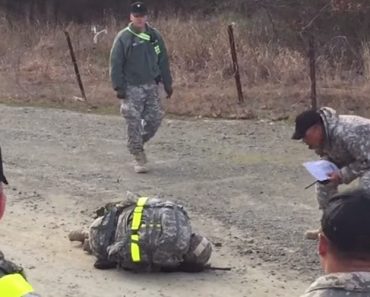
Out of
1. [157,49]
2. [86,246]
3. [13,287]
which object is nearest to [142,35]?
[157,49]

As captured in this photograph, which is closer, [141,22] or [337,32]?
[141,22]

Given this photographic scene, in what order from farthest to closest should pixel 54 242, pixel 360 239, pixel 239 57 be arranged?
pixel 239 57, pixel 54 242, pixel 360 239

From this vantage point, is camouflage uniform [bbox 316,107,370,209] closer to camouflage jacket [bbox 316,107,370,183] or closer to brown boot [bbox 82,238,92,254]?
camouflage jacket [bbox 316,107,370,183]

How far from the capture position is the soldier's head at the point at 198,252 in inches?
266

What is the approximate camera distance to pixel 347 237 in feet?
8.69

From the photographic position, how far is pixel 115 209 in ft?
22.7

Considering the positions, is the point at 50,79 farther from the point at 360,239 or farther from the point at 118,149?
the point at 360,239

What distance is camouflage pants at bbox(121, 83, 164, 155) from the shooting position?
10.1 metres

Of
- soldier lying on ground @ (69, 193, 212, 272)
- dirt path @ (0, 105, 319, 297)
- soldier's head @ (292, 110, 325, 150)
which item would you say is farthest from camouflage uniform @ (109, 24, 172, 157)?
soldier's head @ (292, 110, 325, 150)

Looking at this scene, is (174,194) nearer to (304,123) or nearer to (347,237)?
(304,123)

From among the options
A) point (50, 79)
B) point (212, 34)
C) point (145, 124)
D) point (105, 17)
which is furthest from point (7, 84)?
point (105, 17)

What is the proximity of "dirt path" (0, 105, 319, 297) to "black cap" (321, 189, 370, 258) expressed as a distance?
368 centimetres

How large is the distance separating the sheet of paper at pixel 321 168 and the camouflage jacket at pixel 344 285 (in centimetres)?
435

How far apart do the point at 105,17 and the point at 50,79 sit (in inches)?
555
